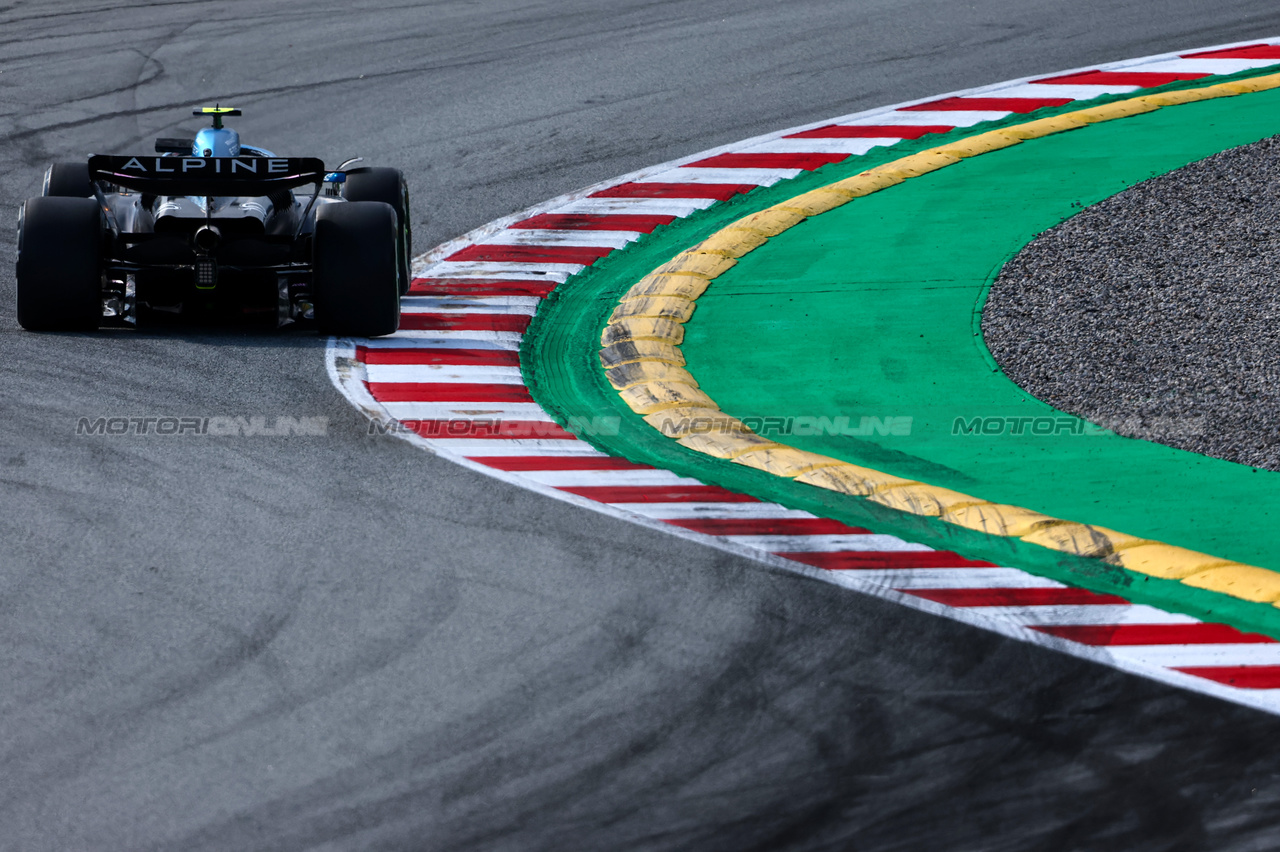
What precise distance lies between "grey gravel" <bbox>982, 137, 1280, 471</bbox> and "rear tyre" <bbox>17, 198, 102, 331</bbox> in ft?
20.9

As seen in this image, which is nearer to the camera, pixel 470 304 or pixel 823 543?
pixel 823 543

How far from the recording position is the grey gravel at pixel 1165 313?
32.4 feet

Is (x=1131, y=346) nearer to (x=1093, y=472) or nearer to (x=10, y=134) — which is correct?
(x=1093, y=472)

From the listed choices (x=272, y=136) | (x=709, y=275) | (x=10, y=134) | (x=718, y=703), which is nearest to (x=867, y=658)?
(x=718, y=703)

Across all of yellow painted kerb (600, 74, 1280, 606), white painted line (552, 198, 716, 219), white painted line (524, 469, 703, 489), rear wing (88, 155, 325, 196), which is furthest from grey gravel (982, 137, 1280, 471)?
rear wing (88, 155, 325, 196)

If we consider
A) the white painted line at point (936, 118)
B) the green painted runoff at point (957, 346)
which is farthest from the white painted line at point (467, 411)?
the white painted line at point (936, 118)

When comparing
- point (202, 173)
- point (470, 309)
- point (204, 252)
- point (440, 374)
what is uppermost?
point (202, 173)

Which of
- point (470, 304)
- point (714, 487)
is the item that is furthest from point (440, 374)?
point (714, 487)

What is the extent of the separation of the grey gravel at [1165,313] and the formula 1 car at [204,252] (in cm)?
462

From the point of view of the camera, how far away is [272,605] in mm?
7559

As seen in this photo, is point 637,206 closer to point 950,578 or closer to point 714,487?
point 714,487

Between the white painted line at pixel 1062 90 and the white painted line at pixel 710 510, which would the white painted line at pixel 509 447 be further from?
the white painted line at pixel 1062 90

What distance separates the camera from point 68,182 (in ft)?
38.5

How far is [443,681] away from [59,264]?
209 inches
